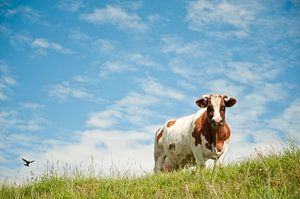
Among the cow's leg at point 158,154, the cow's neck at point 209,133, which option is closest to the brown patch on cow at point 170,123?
the cow's leg at point 158,154

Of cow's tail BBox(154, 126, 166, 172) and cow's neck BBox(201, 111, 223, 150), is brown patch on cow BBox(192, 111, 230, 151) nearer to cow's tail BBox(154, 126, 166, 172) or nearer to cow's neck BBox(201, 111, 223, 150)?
cow's neck BBox(201, 111, 223, 150)

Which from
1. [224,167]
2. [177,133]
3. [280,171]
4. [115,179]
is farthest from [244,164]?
[177,133]

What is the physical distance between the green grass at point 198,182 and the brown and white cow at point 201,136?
240 cm

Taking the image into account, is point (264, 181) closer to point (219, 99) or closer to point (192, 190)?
point (192, 190)

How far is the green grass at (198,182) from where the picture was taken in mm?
7086

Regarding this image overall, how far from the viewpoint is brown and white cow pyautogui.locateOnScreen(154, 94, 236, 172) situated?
1201 cm

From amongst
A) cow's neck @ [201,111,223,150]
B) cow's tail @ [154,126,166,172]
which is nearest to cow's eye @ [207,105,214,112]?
cow's neck @ [201,111,223,150]

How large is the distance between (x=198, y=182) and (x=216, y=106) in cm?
442

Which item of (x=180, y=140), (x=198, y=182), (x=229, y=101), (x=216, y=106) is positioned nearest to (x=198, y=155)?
(x=180, y=140)

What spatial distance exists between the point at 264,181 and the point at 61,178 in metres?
5.34

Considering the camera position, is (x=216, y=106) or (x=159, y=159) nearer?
(x=216, y=106)

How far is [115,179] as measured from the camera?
9.20m

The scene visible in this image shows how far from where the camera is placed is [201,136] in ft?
40.7

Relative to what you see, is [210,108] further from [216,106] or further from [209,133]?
[209,133]
